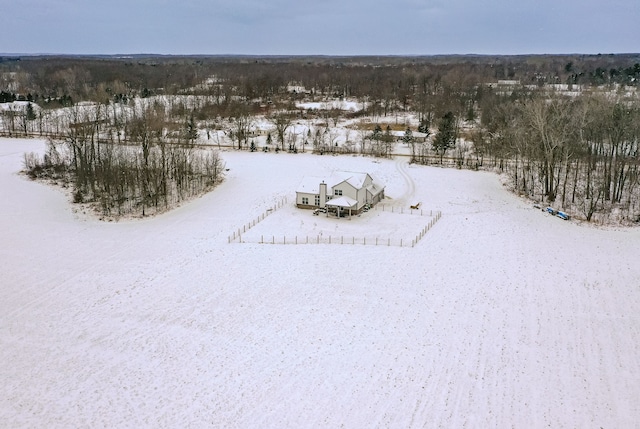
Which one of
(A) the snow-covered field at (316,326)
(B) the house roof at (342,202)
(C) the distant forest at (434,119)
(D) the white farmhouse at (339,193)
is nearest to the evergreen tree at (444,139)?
(C) the distant forest at (434,119)

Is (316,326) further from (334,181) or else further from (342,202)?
(334,181)

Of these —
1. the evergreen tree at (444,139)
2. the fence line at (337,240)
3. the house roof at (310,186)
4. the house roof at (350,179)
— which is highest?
the evergreen tree at (444,139)

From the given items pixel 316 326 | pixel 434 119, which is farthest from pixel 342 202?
pixel 434 119

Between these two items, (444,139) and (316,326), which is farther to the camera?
(444,139)

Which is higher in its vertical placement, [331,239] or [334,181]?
[334,181]

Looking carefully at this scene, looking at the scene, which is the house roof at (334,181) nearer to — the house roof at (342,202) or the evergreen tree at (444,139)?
the house roof at (342,202)

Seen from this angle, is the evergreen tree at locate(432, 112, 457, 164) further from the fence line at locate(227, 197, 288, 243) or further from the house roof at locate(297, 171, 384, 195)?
the fence line at locate(227, 197, 288, 243)

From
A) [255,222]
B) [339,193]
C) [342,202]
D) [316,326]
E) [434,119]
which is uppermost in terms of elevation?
[434,119]

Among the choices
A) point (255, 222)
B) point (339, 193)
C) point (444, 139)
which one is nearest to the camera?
point (255, 222)
